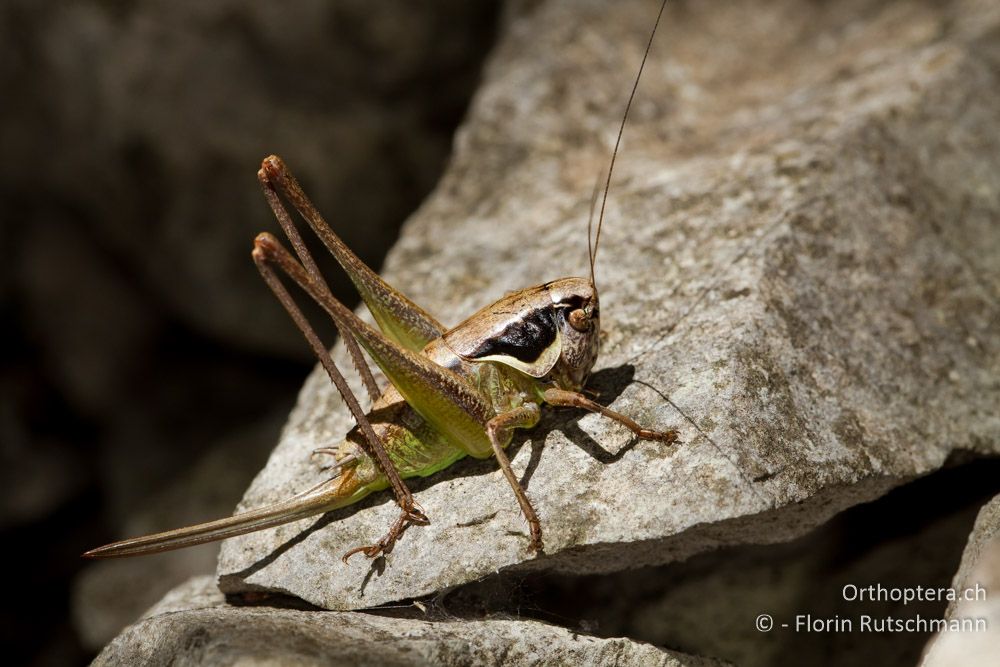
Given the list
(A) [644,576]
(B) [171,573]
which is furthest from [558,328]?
(B) [171,573]

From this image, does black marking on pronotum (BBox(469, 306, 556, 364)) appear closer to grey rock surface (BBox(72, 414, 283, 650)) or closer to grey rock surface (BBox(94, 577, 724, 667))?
grey rock surface (BBox(94, 577, 724, 667))

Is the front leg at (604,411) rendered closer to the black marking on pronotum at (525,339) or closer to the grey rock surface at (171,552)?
the black marking on pronotum at (525,339)

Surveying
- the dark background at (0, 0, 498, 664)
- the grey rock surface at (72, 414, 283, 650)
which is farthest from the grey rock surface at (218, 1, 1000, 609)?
the grey rock surface at (72, 414, 283, 650)

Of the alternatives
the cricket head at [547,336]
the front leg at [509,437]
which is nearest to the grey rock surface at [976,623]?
the front leg at [509,437]

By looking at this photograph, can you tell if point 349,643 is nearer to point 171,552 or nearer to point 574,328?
point 574,328

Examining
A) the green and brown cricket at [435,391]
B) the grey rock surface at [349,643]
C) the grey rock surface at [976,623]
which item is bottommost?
the grey rock surface at [976,623]

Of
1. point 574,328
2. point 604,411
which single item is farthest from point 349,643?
point 574,328

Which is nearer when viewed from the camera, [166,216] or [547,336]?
[547,336]
